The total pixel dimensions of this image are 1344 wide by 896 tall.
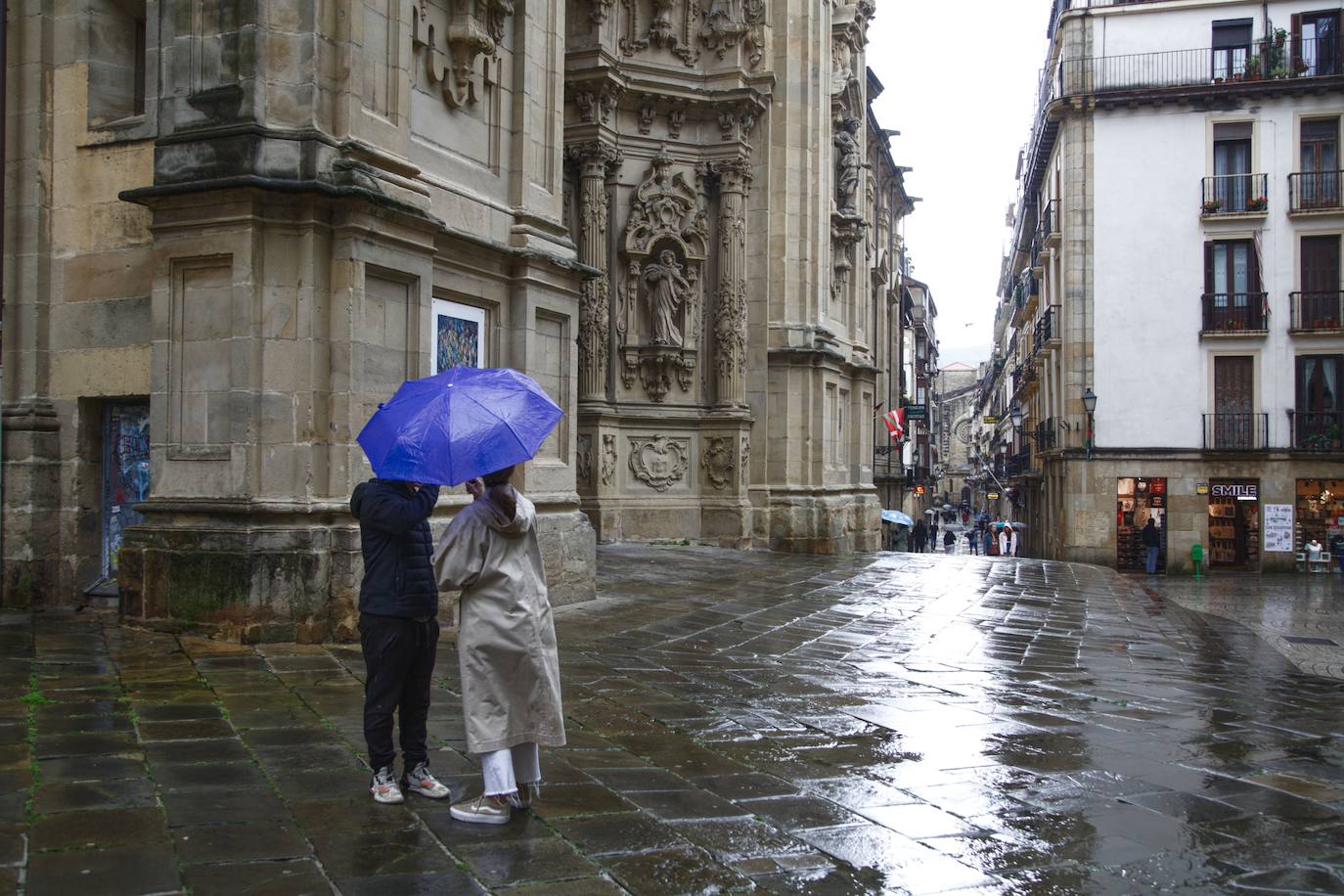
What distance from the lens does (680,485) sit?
20.3 meters

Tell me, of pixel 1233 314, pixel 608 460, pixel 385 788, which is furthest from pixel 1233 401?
pixel 385 788

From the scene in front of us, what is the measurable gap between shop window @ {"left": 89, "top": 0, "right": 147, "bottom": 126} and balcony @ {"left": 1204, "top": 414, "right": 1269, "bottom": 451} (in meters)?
30.3

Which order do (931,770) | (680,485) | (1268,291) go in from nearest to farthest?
(931,770) < (680,485) < (1268,291)

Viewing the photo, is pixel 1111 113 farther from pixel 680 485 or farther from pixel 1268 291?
pixel 680 485

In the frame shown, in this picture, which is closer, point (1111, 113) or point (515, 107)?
point (515, 107)

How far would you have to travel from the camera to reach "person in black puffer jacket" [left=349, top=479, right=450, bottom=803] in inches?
196

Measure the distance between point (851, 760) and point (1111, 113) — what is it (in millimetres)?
33434

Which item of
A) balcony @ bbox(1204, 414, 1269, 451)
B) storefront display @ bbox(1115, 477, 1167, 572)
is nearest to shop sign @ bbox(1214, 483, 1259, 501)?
balcony @ bbox(1204, 414, 1269, 451)

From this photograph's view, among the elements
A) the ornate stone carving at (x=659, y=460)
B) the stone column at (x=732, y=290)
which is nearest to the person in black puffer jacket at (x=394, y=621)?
the ornate stone carving at (x=659, y=460)

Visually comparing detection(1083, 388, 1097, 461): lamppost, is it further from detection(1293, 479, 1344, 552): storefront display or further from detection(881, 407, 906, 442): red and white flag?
detection(1293, 479, 1344, 552): storefront display

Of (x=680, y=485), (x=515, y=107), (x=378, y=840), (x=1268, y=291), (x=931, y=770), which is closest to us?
(x=378, y=840)

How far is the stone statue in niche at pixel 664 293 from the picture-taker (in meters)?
19.9

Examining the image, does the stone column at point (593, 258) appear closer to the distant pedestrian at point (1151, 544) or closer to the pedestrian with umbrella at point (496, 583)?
the pedestrian with umbrella at point (496, 583)

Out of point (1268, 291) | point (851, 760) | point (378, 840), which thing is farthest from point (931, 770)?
point (1268, 291)
